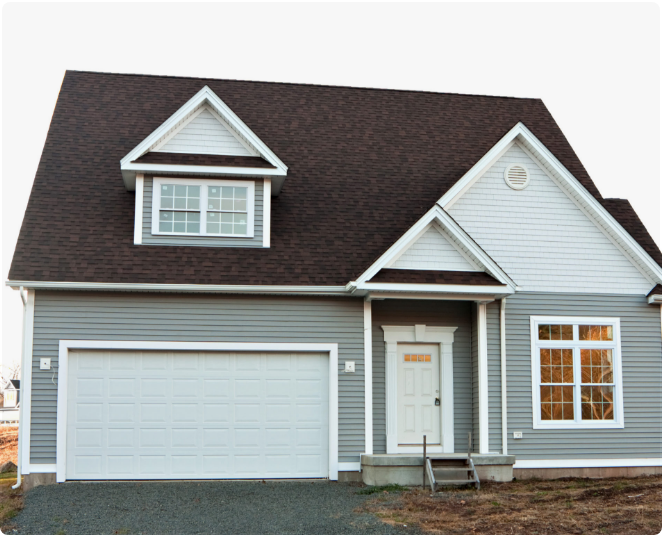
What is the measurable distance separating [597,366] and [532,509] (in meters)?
4.64

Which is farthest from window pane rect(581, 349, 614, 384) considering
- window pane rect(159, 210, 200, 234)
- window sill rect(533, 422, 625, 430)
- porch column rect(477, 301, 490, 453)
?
window pane rect(159, 210, 200, 234)

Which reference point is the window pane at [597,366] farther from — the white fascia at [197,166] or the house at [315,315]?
the white fascia at [197,166]

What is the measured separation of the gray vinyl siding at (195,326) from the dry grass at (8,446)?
10.8 m

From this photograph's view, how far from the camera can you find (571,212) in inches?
595

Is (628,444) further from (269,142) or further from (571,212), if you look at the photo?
(269,142)

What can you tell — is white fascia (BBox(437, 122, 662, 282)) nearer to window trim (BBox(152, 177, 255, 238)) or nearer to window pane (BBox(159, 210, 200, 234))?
window trim (BBox(152, 177, 255, 238))

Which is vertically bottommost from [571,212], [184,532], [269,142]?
[184,532]

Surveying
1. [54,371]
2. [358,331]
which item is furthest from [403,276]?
[54,371]

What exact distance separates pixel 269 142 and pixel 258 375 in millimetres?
5420

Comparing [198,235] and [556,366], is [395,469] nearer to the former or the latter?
[556,366]

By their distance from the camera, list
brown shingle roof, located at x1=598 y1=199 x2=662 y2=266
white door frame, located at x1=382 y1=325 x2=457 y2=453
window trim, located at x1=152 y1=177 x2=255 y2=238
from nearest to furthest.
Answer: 1. white door frame, located at x1=382 y1=325 x2=457 y2=453
2. window trim, located at x1=152 y1=177 x2=255 y2=238
3. brown shingle roof, located at x1=598 y1=199 x2=662 y2=266

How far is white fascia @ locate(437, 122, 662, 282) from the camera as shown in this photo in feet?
48.5

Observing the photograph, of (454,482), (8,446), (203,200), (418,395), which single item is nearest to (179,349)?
(203,200)

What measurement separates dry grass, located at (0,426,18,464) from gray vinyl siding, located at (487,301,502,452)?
15.0m
